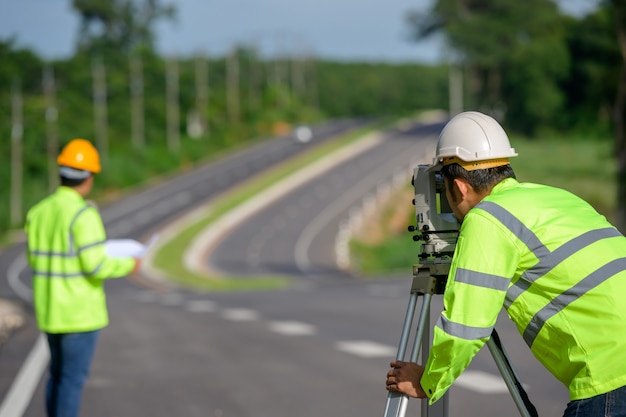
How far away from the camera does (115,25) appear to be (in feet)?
461

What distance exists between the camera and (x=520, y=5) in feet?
382

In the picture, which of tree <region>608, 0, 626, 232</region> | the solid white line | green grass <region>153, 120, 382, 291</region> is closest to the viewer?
the solid white line

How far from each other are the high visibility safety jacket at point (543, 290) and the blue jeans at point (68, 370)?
402 cm

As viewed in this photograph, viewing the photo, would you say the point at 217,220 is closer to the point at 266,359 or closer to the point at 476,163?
the point at 266,359

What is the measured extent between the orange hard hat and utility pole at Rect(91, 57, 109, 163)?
291ft

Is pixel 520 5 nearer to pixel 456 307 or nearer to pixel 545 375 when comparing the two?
pixel 545 375

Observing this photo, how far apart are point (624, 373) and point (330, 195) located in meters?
69.5

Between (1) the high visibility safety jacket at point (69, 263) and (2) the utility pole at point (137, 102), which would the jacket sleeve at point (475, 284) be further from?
(2) the utility pole at point (137, 102)

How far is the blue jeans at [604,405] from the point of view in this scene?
147 inches

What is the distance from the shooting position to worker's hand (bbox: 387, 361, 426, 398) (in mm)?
4105

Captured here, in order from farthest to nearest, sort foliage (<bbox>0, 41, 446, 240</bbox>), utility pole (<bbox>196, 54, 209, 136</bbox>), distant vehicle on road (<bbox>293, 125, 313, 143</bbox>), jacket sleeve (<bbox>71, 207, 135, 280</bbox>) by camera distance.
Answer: utility pole (<bbox>196, 54, 209, 136</bbox>)
distant vehicle on road (<bbox>293, 125, 313, 143</bbox>)
foliage (<bbox>0, 41, 446, 240</bbox>)
jacket sleeve (<bbox>71, 207, 135, 280</bbox>)

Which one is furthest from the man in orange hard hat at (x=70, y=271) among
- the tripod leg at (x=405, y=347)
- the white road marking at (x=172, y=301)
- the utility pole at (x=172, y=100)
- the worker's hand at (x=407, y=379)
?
the utility pole at (x=172, y=100)

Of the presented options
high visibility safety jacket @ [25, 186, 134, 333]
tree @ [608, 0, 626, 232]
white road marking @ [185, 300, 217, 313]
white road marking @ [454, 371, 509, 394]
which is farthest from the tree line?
high visibility safety jacket @ [25, 186, 134, 333]

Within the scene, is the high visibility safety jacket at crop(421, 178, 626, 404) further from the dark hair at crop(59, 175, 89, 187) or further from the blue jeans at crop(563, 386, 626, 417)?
the dark hair at crop(59, 175, 89, 187)
